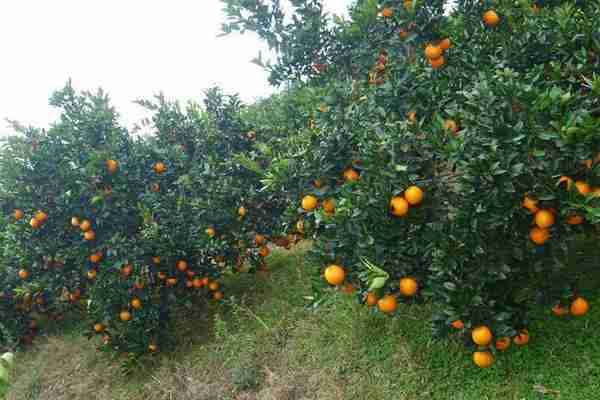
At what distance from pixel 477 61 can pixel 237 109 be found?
9.02ft

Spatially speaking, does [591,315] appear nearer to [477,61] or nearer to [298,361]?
[477,61]

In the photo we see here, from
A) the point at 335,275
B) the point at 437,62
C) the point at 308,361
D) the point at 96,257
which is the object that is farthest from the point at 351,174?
the point at 96,257

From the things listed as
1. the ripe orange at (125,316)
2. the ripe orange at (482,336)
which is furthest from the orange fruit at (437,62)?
the ripe orange at (125,316)

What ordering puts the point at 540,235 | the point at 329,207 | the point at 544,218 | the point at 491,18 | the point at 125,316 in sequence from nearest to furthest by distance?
1. the point at 544,218
2. the point at 540,235
3. the point at 329,207
4. the point at 491,18
5. the point at 125,316

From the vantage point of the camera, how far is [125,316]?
13.2 ft

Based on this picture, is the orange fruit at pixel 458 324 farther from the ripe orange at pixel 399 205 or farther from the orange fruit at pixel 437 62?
the orange fruit at pixel 437 62

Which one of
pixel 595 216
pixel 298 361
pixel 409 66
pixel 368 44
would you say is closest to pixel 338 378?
pixel 298 361

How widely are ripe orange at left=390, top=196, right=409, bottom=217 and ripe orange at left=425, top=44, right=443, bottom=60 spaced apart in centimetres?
120

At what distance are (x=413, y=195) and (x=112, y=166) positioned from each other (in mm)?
3160

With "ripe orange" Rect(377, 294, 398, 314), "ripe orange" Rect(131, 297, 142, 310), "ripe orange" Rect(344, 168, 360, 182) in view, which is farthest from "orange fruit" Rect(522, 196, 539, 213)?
"ripe orange" Rect(131, 297, 142, 310)

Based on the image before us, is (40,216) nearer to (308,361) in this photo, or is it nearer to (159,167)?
(159,167)

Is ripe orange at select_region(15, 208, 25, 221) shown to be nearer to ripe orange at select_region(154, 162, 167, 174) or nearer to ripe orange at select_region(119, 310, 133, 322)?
ripe orange at select_region(154, 162, 167, 174)

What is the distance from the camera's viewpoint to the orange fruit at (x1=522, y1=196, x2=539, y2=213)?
2305 mm

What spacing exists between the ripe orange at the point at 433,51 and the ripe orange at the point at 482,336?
1.81m
